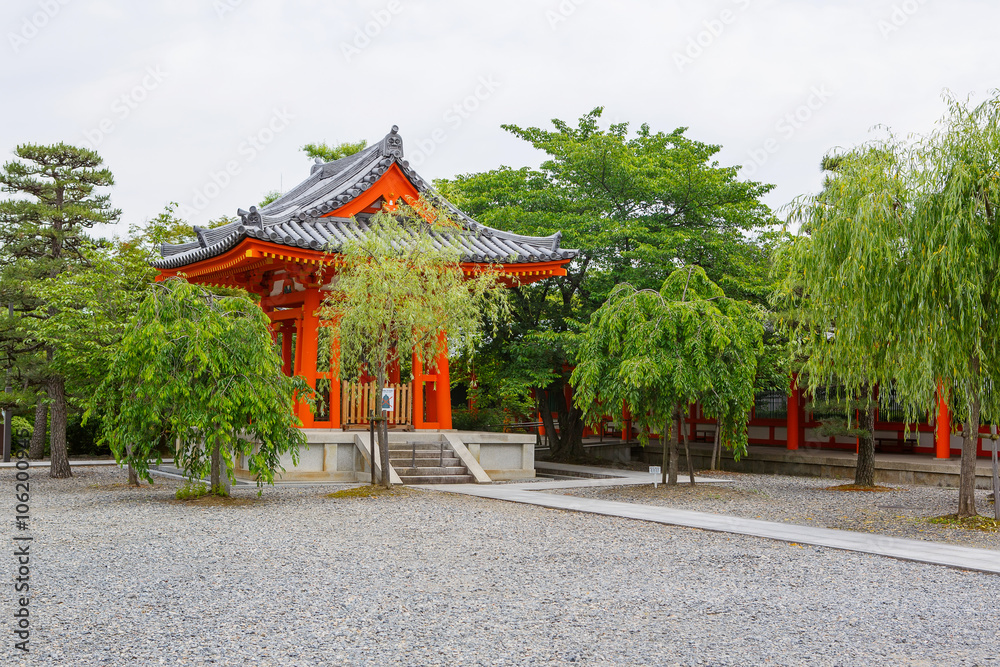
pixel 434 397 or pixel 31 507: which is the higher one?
pixel 434 397

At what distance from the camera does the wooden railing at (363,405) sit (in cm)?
1595

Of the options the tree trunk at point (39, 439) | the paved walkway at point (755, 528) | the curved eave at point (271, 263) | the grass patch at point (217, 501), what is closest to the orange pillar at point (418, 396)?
the curved eave at point (271, 263)

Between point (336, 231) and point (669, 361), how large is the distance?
660 cm

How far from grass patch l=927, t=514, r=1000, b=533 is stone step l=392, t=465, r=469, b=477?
Answer: 7.73 meters

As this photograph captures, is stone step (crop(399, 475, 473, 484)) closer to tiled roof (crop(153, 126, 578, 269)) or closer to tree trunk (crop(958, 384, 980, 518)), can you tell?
tiled roof (crop(153, 126, 578, 269))

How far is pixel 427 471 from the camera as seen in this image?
15.2m

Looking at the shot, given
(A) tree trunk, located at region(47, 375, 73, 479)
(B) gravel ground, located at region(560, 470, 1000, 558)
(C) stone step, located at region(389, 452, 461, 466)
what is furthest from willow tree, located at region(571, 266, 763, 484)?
(A) tree trunk, located at region(47, 375, 73, 479)

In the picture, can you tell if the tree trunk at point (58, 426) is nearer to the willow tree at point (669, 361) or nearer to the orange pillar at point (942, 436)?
the willow tree at point (669, 361)

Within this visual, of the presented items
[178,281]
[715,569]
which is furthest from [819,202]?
[178,281]

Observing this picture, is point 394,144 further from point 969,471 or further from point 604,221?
point 969,471

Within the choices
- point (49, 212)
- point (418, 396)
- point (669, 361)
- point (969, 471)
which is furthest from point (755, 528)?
point (49, 212)

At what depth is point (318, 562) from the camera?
752 centimetres

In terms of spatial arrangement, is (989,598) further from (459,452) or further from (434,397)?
(434,397)

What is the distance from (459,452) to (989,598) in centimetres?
1030
